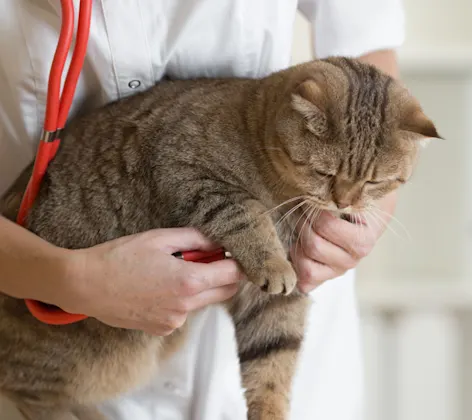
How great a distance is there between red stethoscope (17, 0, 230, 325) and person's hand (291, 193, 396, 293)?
0.40 ft

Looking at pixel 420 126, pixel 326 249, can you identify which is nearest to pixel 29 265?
pixel 326 249

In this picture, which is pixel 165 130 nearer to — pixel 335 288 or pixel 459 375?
pixel 335 288

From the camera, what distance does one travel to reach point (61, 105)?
32.6 inches

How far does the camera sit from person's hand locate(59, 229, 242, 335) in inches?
32.5

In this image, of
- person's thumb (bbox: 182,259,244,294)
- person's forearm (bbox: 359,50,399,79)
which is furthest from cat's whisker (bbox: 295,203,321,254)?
person's forearm (bbox: 359,50,399,79)

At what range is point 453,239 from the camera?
178cm

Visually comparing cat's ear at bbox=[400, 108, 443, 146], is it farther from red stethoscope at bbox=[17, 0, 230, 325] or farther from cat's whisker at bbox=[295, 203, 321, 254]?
red stethoscope at bbox=[17, 0, 230, 325]

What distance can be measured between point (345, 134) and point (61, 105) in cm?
37

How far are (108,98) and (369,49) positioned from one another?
43 centimetres

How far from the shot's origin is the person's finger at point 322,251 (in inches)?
37.6

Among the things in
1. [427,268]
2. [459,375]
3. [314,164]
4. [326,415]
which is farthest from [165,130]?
[459,375]

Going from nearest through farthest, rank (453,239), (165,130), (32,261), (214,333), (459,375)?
(32,261) → (165,130) → (214,333) → (453,239) → (459,375)

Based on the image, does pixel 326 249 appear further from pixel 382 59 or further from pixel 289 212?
pixel 382 59

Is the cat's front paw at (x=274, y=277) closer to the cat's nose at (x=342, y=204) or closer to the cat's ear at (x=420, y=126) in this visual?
the cat's nose at (x=342, y=204)
